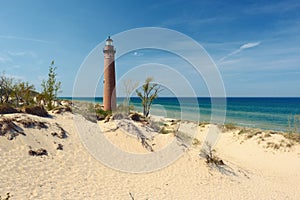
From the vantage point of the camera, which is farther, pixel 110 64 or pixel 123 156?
pixel 110 64

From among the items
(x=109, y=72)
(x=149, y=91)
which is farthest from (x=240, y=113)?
(x=109, y=72)

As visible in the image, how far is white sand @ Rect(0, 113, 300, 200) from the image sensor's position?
21.1 ft

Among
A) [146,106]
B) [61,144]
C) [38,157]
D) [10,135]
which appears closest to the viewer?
[38,157]

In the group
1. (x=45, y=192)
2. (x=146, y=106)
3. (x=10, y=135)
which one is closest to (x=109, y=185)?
(x=45, y=192)

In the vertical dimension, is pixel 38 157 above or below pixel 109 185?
above

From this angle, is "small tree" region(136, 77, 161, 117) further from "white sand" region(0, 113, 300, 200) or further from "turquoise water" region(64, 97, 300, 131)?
"white sand" region(0, 113, 300, 200)

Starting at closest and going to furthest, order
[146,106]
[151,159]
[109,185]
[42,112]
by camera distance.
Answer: [109,185], [151,159], [42,112], [146,106]

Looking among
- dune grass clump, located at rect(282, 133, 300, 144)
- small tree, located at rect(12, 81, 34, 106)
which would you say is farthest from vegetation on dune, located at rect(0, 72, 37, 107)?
dune grass clump, located at rect(282, 133, 300, 144)

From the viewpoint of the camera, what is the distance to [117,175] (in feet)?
26.6

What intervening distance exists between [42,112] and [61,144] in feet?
12.1

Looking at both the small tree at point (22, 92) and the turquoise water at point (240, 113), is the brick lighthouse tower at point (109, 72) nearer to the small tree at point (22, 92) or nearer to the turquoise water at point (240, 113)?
the turquoise water at point (240, 113)

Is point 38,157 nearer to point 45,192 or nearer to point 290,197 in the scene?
point 45,192

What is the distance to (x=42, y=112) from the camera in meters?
11.9

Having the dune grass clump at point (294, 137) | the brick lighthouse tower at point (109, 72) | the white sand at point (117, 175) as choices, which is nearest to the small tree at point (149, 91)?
the brick lighthouse tower at point (109, 72)
